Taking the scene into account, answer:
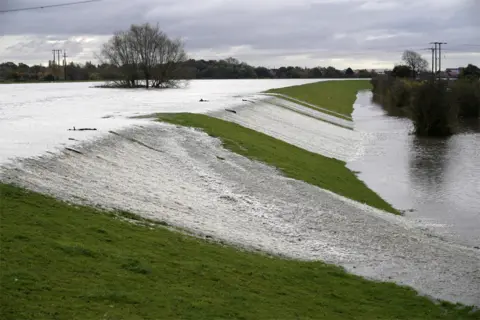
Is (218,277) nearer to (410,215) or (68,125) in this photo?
(410,215)

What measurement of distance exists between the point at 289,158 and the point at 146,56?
9256 cm

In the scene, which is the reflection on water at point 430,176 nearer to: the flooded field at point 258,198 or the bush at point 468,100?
the flooded field at point 258,198

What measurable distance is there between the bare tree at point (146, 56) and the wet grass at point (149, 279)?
105603 mm

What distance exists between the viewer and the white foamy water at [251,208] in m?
14.4

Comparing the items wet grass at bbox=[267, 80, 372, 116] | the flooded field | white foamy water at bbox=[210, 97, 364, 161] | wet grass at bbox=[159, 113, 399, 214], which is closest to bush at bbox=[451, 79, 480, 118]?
wet grass at bbox=[267, 80, 372, 116]

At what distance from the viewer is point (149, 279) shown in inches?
388

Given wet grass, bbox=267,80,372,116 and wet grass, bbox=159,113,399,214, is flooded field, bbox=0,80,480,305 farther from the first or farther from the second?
wet grass, bbox=267,80,372,116

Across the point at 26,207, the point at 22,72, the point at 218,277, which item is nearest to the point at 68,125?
the point at 26,207

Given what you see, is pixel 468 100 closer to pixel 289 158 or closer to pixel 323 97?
pixel 323 97

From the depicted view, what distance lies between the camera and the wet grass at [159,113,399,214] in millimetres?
24406

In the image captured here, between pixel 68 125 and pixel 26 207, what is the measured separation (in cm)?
1600

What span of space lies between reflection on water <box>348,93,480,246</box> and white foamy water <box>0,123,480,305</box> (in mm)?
1846

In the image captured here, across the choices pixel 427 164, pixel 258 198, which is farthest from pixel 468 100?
pixel 258 198

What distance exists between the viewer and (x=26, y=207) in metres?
12.4
